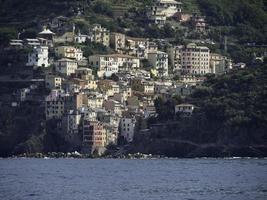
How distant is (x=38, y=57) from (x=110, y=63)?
844cm

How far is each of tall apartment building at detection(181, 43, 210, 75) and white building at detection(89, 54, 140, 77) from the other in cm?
792

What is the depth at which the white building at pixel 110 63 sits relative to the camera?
174125 mm

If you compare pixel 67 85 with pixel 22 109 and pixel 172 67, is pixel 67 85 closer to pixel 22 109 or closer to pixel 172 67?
pixel 22 109

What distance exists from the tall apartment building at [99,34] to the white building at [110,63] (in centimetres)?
425

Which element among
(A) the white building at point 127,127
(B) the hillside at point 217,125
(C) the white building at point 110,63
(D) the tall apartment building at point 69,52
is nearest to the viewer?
(B) the hillside at point 217,125

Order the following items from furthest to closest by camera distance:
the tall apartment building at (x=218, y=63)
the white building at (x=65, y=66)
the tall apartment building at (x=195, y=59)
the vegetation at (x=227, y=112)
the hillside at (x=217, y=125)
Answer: the tall apartment building at (x=195, y=59) < the tall apartment building at (x=218, y=63) < the white building at (x=65, y=66) < the vegetation at (x=227, y=112) < the hillside at (x=217, y=125)

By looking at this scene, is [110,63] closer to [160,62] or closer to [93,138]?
[160,62]

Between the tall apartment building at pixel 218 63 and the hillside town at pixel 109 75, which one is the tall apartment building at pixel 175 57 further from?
the tall apartment building at pixel 218 63

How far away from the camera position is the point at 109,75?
17538cm

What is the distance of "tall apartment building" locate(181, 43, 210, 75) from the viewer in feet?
598

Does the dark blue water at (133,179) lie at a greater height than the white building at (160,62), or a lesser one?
lesser

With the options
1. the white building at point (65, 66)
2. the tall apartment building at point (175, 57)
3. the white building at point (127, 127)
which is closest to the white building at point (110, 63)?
the white building at point (65, 66)

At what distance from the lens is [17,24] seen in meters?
190

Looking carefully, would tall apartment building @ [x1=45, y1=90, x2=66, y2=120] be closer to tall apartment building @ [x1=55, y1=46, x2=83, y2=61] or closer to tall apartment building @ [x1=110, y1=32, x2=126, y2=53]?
tall apartment building @ [x1=55, y1=46, x2=83, y2=61]
